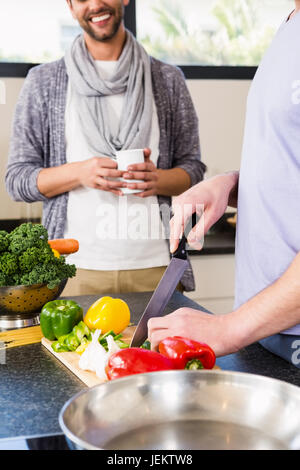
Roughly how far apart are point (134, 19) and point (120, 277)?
1463 millimetres

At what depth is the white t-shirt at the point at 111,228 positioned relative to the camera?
2.10 m

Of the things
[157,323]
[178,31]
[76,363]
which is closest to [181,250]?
[157,323]

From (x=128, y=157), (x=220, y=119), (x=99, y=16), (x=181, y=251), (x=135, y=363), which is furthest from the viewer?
(x=220, y=119)

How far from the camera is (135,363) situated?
0.92m

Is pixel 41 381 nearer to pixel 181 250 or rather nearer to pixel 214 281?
pixel 181 250

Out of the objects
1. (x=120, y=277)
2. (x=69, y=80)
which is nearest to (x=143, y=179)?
(x=120, y=277)

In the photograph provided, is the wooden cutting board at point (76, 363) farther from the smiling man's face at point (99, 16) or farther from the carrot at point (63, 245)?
the smiling man's face at point (99, 16)

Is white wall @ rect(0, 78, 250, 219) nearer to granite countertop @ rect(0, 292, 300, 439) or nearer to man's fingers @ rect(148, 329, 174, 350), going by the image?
granite countertop @ rect(0, 292, 300, 439)

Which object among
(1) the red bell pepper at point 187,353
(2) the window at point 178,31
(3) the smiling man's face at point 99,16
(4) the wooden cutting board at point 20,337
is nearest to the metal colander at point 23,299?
(4) the wooden cutting board at point 20,337

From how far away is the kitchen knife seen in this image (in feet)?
3.75

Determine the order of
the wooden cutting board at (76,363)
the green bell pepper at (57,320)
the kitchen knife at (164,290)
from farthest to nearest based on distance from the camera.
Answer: the green bell pepper at (57,320)
the kitchen knife at (164,290)
the wooden cutting board at (76,363)

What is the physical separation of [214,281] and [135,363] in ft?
6.21

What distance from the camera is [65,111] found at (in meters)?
2.18

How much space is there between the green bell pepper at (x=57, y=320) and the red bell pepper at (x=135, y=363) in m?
0.32
